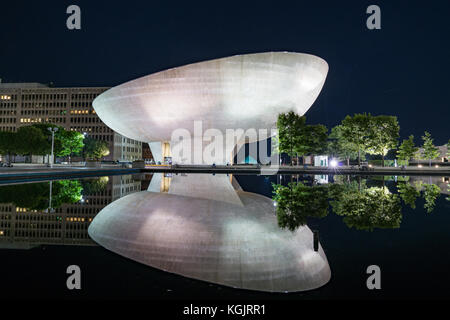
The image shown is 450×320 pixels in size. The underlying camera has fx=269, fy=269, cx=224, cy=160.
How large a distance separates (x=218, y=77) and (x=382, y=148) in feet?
83.8

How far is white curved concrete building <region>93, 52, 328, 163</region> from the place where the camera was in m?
31.0

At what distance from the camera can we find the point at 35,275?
11.6ft

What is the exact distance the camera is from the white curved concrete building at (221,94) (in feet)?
102

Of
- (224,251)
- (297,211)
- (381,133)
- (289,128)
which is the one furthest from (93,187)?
(381,133)

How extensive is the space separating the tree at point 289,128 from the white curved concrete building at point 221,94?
120 centimetres

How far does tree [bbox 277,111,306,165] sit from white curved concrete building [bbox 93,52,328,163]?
120cm

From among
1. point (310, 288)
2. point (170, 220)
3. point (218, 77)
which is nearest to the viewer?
point (310, 288)

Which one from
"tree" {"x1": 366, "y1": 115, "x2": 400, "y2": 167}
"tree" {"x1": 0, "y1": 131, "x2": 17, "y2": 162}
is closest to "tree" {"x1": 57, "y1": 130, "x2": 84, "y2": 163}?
"tree" {"x1": 0, "y1": 131, "x2": 17, "y2": 162}

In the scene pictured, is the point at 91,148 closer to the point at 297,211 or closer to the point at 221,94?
the point at 221,94

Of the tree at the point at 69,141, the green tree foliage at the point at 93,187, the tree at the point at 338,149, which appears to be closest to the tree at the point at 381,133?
the tree at the point at 338,149

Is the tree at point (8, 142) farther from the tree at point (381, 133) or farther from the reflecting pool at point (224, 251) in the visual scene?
the tree at point (381, 133)

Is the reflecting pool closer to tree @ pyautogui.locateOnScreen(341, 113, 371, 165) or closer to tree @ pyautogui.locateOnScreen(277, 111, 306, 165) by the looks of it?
tree @ pyautogui.locateOnScreen(277, 111, 306, 165)
